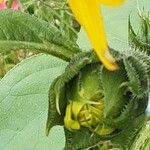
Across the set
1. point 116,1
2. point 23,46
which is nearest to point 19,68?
point 23,46

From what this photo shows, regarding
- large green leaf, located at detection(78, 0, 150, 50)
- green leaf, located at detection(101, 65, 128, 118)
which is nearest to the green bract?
green leaf, located at detection(101, 65, 128, 118)

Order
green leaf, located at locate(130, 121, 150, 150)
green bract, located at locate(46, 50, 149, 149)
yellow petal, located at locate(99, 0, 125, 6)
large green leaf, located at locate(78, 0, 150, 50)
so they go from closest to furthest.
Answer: yellow petal, located at locate(99, 0, 125, 6)
green bract, located at locate(46, 50, 149, 149)
green leaf, located at locate(130, 121, 150, 150)
large green leaf, located at locate(78, 0, 150, 50)

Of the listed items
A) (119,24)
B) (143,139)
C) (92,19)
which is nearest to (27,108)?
(119,24)

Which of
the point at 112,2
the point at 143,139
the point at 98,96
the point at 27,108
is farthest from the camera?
the point at 27,108

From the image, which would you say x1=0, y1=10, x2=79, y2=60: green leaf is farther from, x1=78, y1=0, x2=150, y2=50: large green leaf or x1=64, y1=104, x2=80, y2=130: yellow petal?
x1=78, y1=0, x2=150, y2=50: large green leaf

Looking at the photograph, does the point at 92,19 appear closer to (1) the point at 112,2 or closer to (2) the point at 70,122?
(1) the point at 112,2

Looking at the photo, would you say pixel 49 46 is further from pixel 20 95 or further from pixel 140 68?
pixel 20 95
